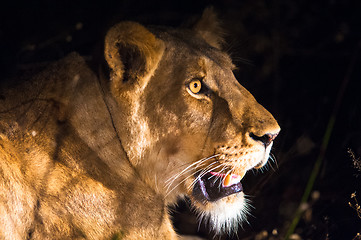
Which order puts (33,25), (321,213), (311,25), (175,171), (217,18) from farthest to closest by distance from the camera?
1. (311,25)
2. (33,25)
3. (321,213)
4. (217,18)
5. (175,171)

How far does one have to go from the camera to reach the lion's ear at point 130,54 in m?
2.05

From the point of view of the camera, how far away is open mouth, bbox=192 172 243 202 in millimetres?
2352

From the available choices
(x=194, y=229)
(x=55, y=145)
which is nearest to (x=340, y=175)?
(x=194, y=229)

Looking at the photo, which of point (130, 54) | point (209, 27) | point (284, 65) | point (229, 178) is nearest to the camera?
point (130, 54)

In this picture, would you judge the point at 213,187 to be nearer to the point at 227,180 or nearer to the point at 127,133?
the point at 227,180

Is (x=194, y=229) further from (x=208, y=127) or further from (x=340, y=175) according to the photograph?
(x=208, y=127)

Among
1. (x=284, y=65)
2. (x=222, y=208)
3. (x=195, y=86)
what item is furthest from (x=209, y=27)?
(x=284, y=65)

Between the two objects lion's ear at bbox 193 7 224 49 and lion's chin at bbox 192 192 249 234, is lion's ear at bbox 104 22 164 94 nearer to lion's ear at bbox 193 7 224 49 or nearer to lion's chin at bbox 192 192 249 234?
lion's ear at bbox 193 7 224 49

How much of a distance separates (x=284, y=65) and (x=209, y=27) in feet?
4.50

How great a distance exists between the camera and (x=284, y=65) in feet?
13.0

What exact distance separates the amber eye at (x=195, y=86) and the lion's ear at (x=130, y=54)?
0.22 metres

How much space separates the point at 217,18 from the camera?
9.44 feet

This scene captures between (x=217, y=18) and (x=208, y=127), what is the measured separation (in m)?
1.03

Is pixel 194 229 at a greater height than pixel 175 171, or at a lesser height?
lesser
